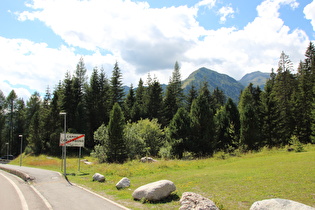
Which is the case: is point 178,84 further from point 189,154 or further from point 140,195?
point 140,195

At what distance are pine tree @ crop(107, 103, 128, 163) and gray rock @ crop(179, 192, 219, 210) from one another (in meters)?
29.6

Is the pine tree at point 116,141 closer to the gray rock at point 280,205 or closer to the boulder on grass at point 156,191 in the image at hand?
the boulder on grass at point 156,191

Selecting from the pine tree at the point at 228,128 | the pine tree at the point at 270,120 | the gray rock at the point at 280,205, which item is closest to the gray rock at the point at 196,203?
the gray rock at the point at 280,205

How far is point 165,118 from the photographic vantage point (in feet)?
210

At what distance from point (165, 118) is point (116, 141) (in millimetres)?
28342

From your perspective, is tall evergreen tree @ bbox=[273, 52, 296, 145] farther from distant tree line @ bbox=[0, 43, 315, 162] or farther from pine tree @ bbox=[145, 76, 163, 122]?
pine tree @ bbox=[145, 76, 163, 122]

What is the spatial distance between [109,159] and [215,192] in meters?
28.9

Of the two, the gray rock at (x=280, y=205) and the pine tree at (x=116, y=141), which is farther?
the pine tree at (x=116, y=141)

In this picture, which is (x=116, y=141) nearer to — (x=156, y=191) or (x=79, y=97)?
(x=156, y=191)

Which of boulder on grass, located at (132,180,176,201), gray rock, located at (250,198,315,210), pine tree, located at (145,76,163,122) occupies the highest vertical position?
pine tree, located at (145,76,163,122)

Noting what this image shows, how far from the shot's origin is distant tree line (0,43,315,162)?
37.7 metres

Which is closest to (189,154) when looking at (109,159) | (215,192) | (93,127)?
(109,159)

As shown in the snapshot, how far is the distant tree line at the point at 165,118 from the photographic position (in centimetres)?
3766

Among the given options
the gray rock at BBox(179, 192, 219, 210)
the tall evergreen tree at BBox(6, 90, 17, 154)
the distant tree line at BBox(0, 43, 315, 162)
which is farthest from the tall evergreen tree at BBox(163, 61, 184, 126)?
the tall evergreen tree at BBox(6, 90, 17, 154)
